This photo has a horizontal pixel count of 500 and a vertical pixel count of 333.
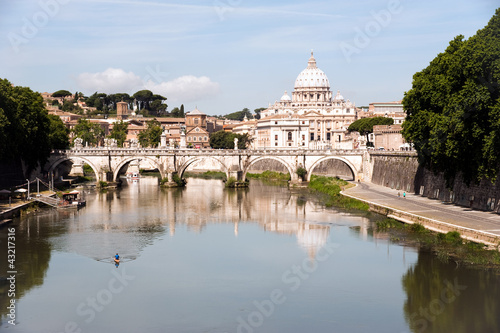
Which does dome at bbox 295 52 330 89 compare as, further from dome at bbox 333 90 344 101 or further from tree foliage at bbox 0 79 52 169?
tree foliage at bbox 0 79 52 169

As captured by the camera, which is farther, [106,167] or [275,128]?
[275,128]

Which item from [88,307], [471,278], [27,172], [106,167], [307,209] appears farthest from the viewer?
[106,167]

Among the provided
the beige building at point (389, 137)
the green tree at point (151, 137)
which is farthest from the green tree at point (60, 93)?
the beige building at point (389, 137)

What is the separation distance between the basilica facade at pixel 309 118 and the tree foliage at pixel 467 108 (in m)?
68.5

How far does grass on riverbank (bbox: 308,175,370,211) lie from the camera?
5597 centimetres

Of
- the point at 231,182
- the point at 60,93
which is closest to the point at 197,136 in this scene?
the point at 60,93

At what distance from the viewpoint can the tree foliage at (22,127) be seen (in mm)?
54750

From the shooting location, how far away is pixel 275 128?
140m

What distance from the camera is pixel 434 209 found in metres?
46.2

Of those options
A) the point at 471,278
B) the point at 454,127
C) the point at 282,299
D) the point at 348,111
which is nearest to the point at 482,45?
the point at 454,127

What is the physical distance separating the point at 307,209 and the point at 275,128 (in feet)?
275

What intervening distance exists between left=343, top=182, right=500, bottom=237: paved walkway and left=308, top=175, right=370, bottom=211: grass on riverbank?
0.87 m

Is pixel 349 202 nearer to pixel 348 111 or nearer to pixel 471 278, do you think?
pixel 471 278

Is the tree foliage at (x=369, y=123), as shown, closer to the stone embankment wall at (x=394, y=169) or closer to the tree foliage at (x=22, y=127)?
the stone embankment wall at (x=394, y=169)
